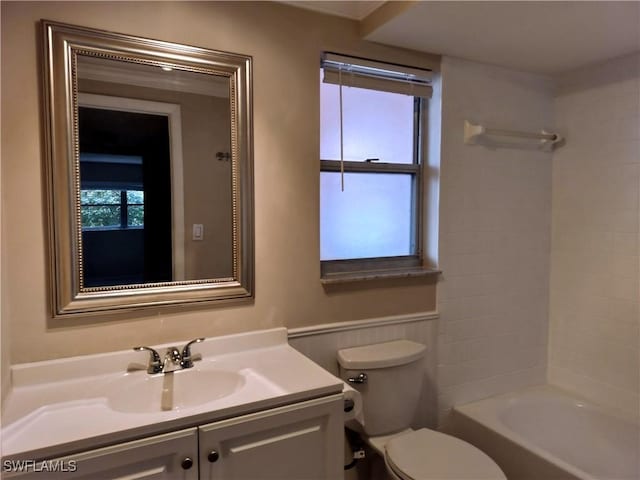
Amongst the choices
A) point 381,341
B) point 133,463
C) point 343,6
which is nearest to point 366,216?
point 381,341

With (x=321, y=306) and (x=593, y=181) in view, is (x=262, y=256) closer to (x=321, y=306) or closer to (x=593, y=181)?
(x=321, y=306)

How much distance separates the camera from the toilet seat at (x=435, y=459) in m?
1.64

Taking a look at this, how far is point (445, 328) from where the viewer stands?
2240 millimetres

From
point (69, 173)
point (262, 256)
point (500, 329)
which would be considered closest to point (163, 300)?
point (262, 256)

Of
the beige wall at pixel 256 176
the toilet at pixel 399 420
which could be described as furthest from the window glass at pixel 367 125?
the toilet at pixel 399 420

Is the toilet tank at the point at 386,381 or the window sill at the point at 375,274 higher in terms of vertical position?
the window sill at the point at 375,274

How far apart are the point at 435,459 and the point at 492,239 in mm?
1149

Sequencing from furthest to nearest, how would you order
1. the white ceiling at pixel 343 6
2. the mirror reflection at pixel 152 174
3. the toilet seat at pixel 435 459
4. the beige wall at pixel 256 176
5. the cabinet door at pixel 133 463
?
1. the white ceiling at pixel 343 6
2. the toilet seat at pixel 435 459
3. the mirror reflection at pixel 152 174
4. the beige wall at pixel 256 176
5. the cabinet door at pixel 133 463

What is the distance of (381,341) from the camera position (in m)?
2.06

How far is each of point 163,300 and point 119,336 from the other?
0.61 ft

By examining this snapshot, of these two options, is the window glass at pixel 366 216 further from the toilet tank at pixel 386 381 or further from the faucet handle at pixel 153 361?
the faucet handle at pixel 153 361

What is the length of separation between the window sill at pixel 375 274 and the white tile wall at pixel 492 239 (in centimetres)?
13

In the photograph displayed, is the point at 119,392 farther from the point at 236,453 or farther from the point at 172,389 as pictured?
the point at 236,453

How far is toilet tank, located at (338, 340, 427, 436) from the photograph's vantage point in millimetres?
1869
